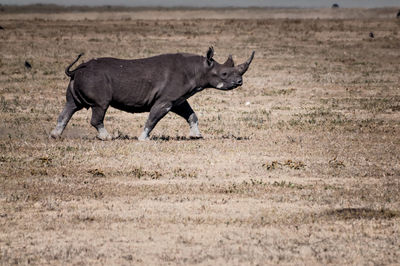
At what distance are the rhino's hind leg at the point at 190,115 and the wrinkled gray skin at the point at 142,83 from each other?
1.24 ft

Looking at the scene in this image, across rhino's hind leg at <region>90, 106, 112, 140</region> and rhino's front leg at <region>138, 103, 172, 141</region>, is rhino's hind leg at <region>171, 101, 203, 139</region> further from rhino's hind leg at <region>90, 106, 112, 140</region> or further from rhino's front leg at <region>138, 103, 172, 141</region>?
rhino's hind leg at <region>90, 106, 112, 140</region>

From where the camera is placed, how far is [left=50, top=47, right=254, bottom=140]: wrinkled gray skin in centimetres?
1533

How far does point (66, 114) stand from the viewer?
52.1 ft

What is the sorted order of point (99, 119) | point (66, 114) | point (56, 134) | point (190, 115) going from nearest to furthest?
point (99, 119)
point (66, 114)
point (56, 134)
point (190, 115)

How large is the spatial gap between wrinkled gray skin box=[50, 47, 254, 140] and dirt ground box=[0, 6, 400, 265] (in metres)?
0.72

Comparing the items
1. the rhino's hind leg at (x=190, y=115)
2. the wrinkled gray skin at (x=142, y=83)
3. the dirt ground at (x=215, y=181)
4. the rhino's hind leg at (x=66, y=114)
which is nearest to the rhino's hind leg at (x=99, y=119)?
the wrinkled gray skin at (x=142, y=83)

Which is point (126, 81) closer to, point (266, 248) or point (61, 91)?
point (266, 248)

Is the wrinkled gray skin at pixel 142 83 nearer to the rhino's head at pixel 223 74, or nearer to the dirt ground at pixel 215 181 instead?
the rhino's head at pixel 223 74

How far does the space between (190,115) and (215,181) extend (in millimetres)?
4313

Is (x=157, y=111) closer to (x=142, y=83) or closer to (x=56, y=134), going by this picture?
(x=142, y=83)

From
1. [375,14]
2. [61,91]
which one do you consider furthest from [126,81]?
[375,14]

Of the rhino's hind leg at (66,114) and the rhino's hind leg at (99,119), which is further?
the rhino's hind leg at (66,114)

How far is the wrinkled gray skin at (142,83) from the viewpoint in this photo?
15328 millimetres

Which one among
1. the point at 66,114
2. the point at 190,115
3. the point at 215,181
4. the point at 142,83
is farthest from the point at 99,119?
the point at 215,181
